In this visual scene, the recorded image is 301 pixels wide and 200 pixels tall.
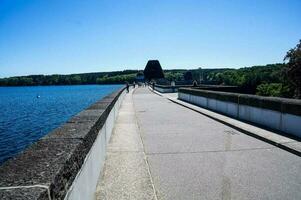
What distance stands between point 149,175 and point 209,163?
1552mm

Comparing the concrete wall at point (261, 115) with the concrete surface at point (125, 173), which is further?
the concrete wall at point (261, 115)

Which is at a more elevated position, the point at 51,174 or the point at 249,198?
the point at 51,174

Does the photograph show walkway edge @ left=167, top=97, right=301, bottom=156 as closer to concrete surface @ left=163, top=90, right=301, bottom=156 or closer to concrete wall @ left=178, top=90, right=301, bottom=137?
concrete surface @ left=163, top=90, right=301, bottom=156

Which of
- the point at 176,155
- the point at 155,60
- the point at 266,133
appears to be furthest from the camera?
the point at 155,60

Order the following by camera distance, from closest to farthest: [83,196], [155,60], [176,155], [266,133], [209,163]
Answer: [83,196], [209,163], [176,155], [266,133], [155,60]

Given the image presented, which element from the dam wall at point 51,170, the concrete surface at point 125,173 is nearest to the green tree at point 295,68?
the concrete surface at point 125,173

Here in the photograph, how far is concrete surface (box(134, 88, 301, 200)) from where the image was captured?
16.6 ft

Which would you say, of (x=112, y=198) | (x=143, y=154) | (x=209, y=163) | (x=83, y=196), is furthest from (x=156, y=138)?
(x=83, y=196)

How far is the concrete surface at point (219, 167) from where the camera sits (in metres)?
5.07

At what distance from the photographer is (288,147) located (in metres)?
7.64

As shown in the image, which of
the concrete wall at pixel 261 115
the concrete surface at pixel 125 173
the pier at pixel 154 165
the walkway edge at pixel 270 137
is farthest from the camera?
the concrete wall at pixel 261 115

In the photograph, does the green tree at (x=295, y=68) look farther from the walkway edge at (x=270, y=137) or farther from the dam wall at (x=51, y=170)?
the dam wall at (x=51, y=170)

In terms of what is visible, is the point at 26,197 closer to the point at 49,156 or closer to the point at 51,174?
the point at 51,174

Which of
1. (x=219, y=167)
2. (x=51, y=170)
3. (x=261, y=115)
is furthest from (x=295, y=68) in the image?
(x=51, y=170)
